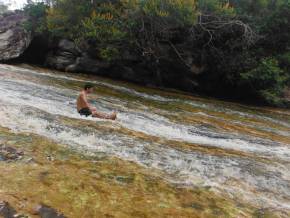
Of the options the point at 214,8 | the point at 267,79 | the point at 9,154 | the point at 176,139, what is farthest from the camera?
the point at 267,79

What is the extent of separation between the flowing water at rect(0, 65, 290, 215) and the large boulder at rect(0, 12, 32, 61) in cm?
1079

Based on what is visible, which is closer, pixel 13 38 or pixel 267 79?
pixel 267 79

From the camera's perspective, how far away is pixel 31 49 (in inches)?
1256

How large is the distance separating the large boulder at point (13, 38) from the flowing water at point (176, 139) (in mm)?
10793

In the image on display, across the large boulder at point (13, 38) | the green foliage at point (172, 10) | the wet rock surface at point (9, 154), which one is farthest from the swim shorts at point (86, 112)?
the large boulder at point (13, 38)

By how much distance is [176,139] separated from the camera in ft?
37.2

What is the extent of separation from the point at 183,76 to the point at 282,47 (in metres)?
6.85

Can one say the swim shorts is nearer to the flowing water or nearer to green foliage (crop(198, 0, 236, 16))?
the flowing water

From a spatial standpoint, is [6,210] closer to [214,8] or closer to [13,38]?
[214,8]

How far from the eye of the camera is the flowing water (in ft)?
26.6

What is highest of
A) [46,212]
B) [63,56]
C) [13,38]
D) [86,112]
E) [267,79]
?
[13,38]

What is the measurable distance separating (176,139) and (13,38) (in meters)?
20.9

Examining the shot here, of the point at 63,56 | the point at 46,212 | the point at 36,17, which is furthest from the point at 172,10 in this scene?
the point at 46,212

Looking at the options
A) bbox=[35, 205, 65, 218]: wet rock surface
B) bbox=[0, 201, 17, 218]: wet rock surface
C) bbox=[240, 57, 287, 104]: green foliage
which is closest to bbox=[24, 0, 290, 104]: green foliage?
bbox=[240, 57, 287, 104]: green foliage
